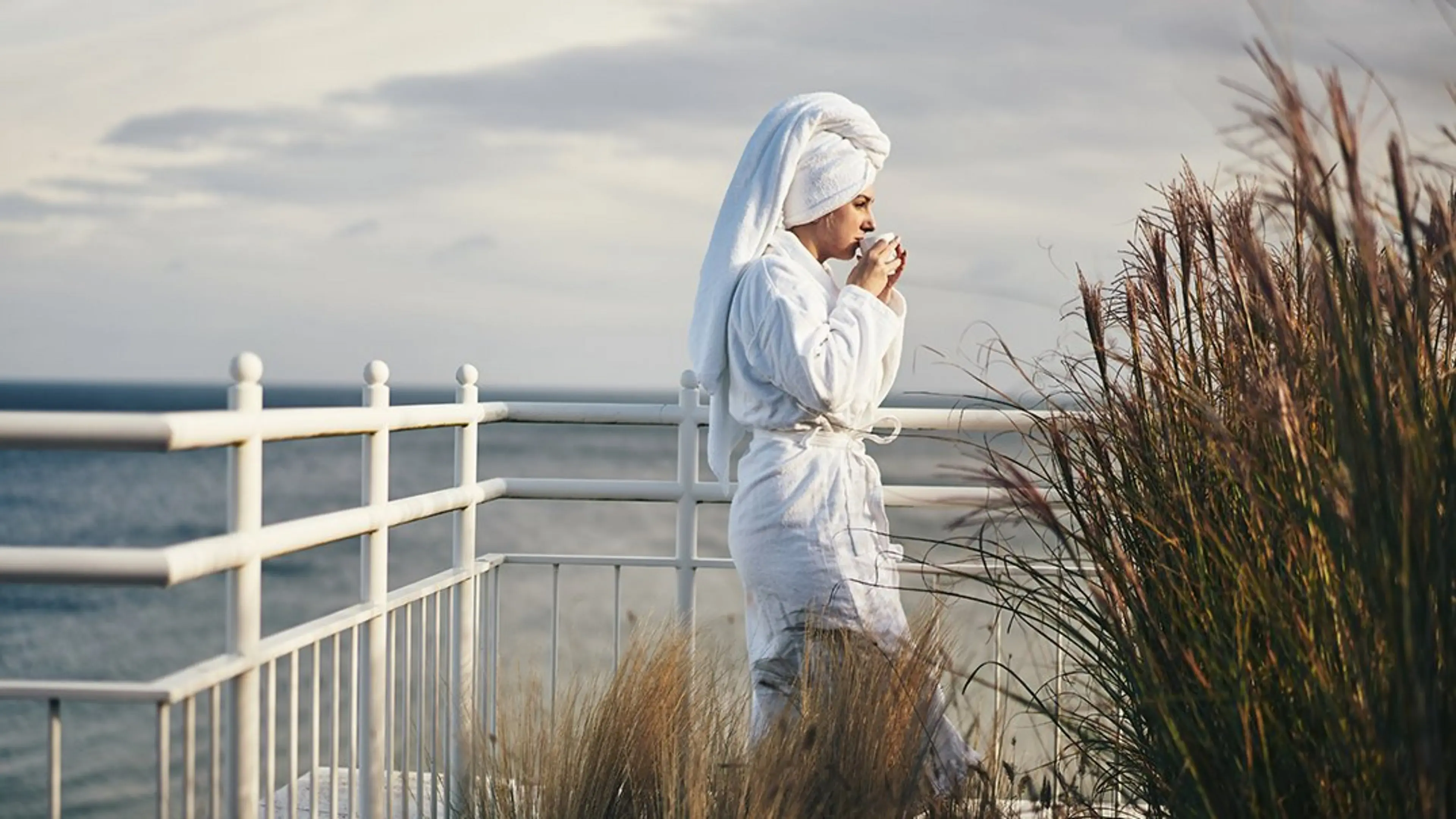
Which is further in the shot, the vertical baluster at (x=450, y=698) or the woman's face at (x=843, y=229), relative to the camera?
the vertical baluster at (x=450, y=698)

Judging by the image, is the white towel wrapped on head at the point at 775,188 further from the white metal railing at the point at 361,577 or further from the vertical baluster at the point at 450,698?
the vertical baluster at the point at 450,698

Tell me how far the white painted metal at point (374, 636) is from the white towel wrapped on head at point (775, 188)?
2.28ft

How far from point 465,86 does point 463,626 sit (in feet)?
79.8

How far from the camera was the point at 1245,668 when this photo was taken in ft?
5.96

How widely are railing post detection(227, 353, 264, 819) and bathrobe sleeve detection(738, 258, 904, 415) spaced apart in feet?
3.47

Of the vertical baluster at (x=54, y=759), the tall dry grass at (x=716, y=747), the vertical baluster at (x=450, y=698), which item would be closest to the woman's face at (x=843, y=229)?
the tall dry grass at (x=716, y=747)

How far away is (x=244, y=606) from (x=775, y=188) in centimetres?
141

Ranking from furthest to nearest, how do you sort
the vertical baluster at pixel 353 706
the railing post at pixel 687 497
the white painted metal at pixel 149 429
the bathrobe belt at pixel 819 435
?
the railing post at pixel 687 497
the bathrobe belt at pixel 819 435
the vertical baluster at pixel 353 706
the white painted metal at pixel 149 429

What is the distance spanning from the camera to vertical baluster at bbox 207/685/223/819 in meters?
2.26

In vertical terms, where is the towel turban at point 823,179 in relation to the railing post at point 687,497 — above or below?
above

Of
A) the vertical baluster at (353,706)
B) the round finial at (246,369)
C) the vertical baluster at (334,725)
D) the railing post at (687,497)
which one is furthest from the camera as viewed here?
the railing post at (687,497)

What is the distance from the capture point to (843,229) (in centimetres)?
329

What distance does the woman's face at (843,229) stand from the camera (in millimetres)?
3287

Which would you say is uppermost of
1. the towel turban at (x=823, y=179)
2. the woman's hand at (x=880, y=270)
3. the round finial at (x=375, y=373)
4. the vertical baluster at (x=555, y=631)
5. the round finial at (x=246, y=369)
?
the towel turban at (x=823, y=179)
